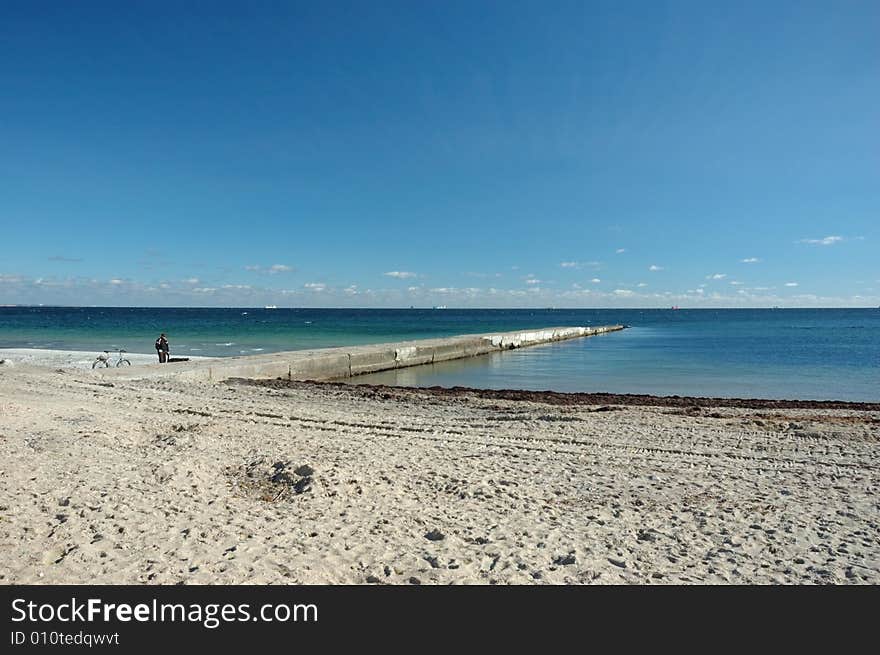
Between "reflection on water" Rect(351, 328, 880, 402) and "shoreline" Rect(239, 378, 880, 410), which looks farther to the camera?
"reflection on water" Rect(351, 328, 880, 402)

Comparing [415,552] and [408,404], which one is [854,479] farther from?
[408,404]

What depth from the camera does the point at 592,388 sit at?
1833cm

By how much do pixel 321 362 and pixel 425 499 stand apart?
15519 mm

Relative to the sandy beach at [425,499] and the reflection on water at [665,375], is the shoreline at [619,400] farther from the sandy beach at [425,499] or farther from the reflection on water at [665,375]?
the sandy beach at [425,499]

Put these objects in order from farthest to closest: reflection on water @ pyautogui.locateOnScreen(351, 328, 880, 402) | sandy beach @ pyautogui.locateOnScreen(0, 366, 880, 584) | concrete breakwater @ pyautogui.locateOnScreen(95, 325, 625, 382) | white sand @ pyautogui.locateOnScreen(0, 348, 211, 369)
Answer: white sand @ pyautogui.locateOnScreen(0, 348, 211, 369)
reflection on water @ pyautogui.locateOnScreen(351, 328, 880, 402)
concrete breakwater @ pyautogui.locateOnScreen(95, 325, 625, 382)
sandy beach @ pyautogui.locateOnScreen(0, 366, 880, 584)

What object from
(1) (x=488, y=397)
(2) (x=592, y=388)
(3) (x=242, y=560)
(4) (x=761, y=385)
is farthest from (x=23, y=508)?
(4) (x=761, y=385)

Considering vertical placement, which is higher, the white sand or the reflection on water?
the white sand

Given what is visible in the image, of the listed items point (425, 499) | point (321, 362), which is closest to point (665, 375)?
point (321, 362)

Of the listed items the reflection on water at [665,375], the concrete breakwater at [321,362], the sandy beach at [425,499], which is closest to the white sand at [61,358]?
the concrete breakwater at [321,362]

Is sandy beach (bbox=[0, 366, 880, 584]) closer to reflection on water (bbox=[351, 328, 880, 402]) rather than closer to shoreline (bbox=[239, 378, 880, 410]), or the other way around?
shoreline (bbox=[239, 378, 880, 410])

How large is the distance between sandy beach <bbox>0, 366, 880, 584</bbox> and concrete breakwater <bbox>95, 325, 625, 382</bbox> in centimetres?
571

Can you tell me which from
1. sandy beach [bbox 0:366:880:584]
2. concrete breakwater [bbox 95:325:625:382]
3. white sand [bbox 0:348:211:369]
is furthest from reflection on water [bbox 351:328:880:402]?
white sand [bbox 0:348:211:369]

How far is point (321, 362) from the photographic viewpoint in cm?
2095

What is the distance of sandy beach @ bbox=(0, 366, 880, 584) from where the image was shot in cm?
434
